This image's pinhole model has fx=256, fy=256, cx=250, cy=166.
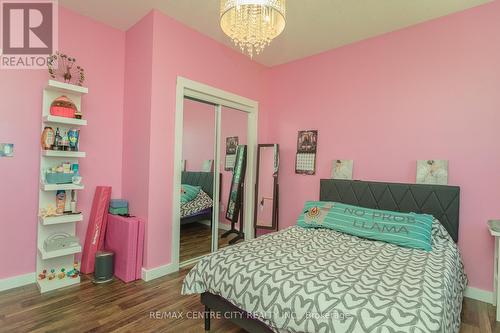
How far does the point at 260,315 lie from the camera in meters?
1.48

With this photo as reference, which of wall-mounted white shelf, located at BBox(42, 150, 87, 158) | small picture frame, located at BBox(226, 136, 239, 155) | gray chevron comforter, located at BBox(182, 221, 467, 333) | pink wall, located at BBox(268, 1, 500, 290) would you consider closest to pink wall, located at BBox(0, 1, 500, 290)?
pink wall, located at BBox(268, 1, 500, 290)

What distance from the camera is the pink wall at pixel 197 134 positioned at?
3.02 meters

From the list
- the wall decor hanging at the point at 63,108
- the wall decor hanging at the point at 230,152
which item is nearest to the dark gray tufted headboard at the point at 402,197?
the wall decor hanging at the point at 230,152

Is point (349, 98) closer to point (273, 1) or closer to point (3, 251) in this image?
point (273, 1)

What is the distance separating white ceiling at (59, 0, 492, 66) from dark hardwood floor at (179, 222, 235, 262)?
2.37 metres

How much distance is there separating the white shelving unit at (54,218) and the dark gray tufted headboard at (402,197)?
2.79 metres

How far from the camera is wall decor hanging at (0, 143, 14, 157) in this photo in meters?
2.32

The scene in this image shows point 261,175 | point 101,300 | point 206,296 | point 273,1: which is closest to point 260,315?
point 206,296

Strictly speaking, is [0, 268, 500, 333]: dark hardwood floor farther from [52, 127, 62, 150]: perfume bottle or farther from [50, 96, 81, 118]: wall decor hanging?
[50, 96, 81, 118]: wall decor hanging

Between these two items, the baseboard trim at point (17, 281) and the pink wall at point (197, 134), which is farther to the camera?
the pink wall at point (197, 134)

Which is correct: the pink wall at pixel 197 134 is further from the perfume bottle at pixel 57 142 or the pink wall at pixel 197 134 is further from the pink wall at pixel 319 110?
the perfume bottle at pixel 57 142

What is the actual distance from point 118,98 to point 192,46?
42.1 inches

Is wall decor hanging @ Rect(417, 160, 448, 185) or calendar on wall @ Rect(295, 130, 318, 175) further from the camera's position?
calendar on wall @ Rect(295, 130, 318, 175)

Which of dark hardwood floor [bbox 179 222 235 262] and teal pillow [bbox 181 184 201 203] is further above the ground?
teal pillow [bbox 181 184 201 203]
